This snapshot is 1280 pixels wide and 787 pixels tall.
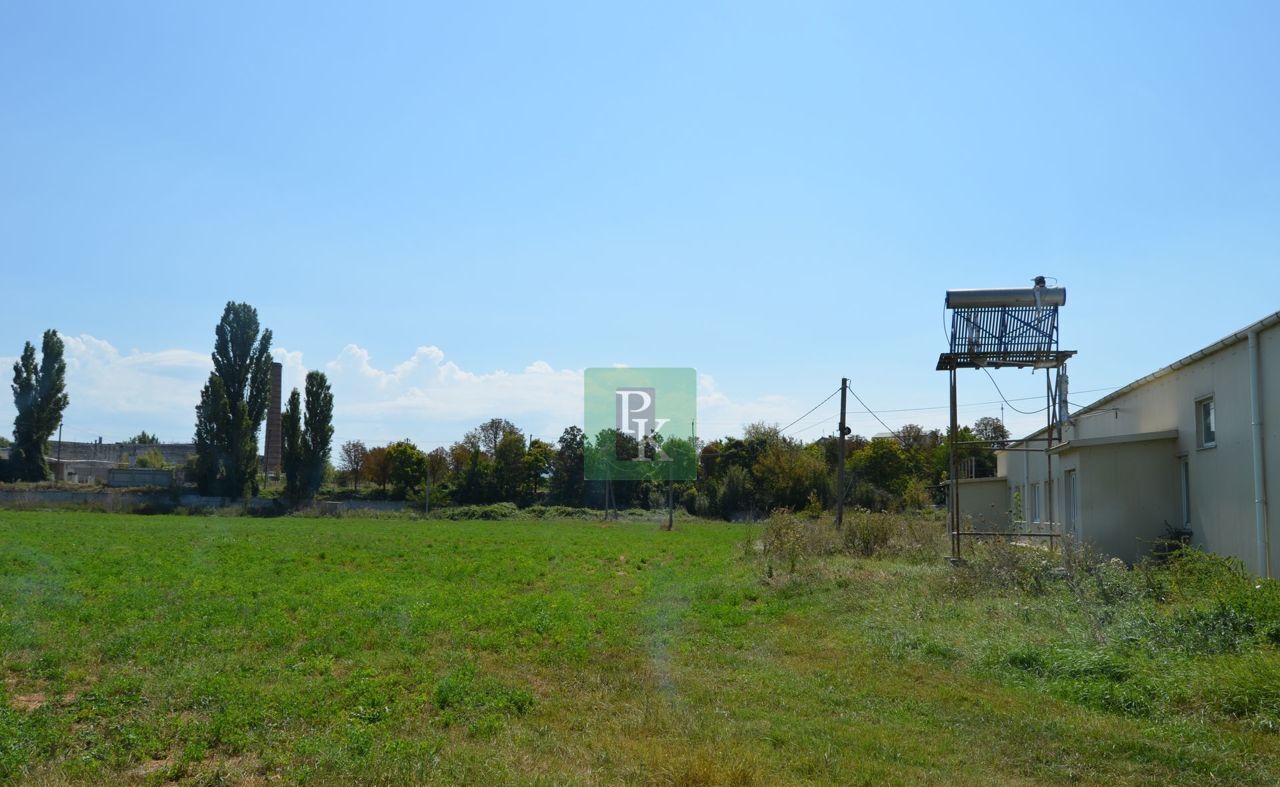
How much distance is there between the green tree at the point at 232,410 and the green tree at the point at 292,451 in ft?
7.51

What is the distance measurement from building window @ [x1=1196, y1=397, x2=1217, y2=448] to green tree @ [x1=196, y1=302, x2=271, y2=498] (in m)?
51.6

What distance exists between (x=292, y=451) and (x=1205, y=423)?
53.7 meters

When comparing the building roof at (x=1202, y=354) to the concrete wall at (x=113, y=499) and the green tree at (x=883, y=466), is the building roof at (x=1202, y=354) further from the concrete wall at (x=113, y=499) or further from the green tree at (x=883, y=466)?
the concrete wall at (x=113, y=499)

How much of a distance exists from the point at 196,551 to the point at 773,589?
13911 mm

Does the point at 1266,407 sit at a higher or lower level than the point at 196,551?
higher

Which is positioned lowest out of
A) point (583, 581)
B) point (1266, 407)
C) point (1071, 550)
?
point (583, 581)

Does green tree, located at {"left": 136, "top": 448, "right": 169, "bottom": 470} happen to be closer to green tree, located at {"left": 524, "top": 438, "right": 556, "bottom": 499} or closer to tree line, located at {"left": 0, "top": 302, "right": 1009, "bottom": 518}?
tree line, located at {"left": 0, "top": 302, "right": 1009, "bottom": 518}

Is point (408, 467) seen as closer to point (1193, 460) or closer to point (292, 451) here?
point (292, 451)

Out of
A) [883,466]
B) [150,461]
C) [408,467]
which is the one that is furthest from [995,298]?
[150,461]

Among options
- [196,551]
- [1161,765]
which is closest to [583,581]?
[196,551]

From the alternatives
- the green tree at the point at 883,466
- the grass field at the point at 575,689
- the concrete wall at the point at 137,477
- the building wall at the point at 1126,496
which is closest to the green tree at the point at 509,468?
the concrete wall at the point at 137,477

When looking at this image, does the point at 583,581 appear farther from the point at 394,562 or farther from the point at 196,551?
the point at 196,551

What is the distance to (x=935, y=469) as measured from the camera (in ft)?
181

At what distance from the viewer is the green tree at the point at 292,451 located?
56.5m
